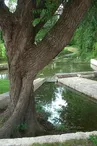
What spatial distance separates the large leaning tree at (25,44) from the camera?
530 cm

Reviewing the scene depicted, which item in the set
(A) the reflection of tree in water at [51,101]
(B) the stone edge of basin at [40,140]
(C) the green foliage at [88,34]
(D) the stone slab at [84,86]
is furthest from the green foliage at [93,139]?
(D) the stone slab at [84,86]

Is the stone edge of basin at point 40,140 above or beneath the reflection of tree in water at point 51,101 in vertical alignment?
above

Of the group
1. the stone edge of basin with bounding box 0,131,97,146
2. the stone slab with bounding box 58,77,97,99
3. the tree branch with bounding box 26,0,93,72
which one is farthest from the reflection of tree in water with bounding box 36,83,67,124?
the stone edge of basin with bounding box 0,131,97,146

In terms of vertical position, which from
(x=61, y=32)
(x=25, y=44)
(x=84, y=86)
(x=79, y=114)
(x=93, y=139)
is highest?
(x=61, y=32)

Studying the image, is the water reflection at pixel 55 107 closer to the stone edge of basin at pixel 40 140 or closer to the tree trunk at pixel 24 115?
the tree trunk at pixel 24 115

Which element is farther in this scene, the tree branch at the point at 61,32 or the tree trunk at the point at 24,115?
the tree trunk at the point at 24,115

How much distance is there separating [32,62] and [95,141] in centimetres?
215

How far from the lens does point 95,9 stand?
6535mm

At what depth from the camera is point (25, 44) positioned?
5.76 m

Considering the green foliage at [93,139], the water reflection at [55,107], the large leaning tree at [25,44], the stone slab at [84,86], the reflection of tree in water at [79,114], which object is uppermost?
the large leaning tree at [25,44]

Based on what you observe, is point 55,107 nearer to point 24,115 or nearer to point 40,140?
point 24,115

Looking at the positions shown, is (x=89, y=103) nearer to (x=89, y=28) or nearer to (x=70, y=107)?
(x=70, y=107)

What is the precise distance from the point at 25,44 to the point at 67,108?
238 inches

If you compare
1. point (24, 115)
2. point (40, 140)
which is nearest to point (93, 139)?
point (40, 140)
